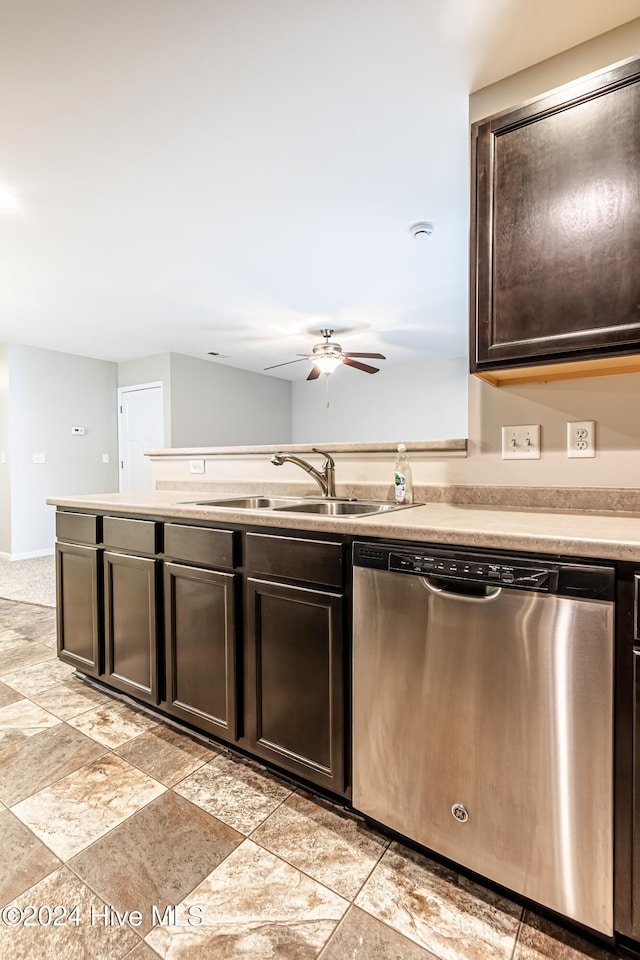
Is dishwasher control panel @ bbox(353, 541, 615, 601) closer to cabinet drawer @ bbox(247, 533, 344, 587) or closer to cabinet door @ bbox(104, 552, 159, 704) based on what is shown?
cabinet drawer @ bbox(247, 533, 344, 587)

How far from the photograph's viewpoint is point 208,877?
1.25 m

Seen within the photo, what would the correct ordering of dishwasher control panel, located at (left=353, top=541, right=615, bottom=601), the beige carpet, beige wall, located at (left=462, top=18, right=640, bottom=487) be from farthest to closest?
1. the beige carpet
2. beige wall, located at (left=462, top=18, right=640, bottom=487)
3. dishwasher control panel, located at (left=353, top=541, right=615, bottom=601)

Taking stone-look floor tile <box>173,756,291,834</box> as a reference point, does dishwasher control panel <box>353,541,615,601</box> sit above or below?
above

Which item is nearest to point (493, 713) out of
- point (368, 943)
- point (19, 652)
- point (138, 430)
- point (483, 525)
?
point (483, 525)

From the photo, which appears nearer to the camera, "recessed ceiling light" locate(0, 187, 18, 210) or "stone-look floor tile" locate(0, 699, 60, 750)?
"stone-look floor tile" locate(0, 699, 60, 750)

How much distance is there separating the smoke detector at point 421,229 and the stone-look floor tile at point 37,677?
3.27m

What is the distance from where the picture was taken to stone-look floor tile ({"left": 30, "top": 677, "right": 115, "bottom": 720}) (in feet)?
6.97

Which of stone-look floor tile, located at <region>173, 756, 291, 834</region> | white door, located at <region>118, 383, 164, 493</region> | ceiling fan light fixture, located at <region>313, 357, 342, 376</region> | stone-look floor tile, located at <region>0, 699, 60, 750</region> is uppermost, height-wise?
ceiling fan light fixture, located at <region>313, 357, 342, 376</region>

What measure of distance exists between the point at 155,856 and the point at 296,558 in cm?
91

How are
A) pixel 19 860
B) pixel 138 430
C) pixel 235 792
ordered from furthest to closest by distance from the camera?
pixel 138 430 → pixel 235 792 → pixel 19 860

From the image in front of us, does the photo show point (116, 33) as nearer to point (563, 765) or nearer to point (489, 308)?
point (489, 308)

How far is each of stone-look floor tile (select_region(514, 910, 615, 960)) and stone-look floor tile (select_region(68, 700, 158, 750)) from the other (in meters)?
1.47

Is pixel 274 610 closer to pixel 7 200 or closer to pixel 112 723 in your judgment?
pixel 112 723

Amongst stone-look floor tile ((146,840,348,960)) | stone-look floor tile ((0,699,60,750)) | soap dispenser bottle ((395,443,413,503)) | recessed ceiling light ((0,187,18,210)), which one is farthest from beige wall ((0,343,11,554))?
stone-look floor tile ((146,840,348,960))
